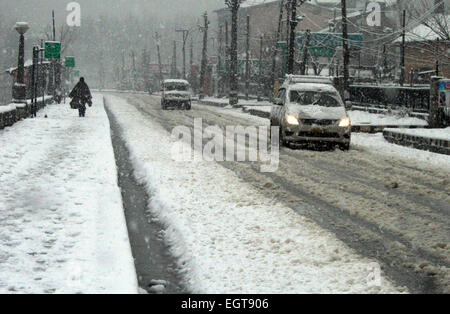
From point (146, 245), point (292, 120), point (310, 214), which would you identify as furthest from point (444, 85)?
point (146, 245)

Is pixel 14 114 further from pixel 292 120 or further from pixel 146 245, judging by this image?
pixel 146 245

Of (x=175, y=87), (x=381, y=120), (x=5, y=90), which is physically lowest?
(x=381, y=120)

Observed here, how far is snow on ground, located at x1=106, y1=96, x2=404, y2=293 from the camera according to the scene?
5.20 m

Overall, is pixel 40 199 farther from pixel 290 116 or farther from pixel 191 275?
pixel 290 116

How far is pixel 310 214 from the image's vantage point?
7.89 m

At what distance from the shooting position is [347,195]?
9.27m

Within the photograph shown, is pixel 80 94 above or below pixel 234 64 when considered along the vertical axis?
below

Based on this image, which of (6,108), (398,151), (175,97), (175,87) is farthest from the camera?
(175,87)

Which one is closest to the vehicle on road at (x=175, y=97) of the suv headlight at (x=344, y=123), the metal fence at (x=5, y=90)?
the suv headlight at (x=344, y=123)

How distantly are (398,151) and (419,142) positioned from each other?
3.39ft

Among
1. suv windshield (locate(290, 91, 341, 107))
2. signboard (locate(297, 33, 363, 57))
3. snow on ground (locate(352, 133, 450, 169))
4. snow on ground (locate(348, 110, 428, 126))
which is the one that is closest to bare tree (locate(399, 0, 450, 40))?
snow on ground (locate(348, 110, 428, 126))

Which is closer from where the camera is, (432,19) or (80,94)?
→ (432,19)

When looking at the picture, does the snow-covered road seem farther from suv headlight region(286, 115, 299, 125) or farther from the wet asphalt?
suv headlight region(286, 115, 299, 125)
